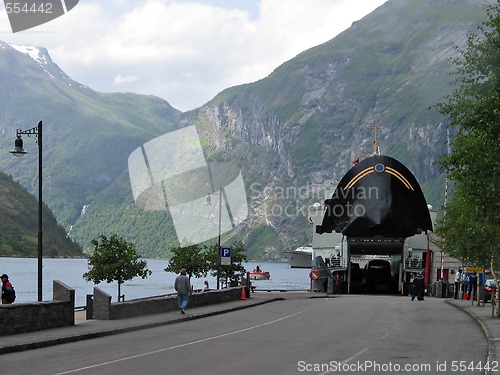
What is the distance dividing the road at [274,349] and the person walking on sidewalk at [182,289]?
141 cm

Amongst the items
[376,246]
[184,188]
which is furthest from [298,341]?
[184,188]

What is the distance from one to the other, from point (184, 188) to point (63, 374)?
9282 cm

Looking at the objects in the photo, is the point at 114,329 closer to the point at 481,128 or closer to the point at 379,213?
the point at 481,128

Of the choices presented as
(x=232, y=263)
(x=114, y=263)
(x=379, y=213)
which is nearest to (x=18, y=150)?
(x=379, y=213)

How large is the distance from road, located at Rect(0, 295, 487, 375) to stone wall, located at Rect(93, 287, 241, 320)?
7.10 feet

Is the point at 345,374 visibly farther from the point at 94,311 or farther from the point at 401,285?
the point at 401,285

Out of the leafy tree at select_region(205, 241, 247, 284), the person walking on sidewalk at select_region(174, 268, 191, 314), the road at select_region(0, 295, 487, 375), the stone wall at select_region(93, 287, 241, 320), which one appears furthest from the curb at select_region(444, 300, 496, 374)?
the leafy tree at select_region(205, 241, 247, 284)

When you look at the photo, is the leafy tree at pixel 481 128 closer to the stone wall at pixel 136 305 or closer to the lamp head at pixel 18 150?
the stone wall at pixel 136 305

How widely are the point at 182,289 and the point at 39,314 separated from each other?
8240 millimetres

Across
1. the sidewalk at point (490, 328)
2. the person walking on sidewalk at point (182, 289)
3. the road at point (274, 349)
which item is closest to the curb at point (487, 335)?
the sidewalk at point (490, 328)

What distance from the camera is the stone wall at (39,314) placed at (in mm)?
22266

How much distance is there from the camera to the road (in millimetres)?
16078

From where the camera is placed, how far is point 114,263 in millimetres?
69250

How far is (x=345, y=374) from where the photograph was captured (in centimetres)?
1520
